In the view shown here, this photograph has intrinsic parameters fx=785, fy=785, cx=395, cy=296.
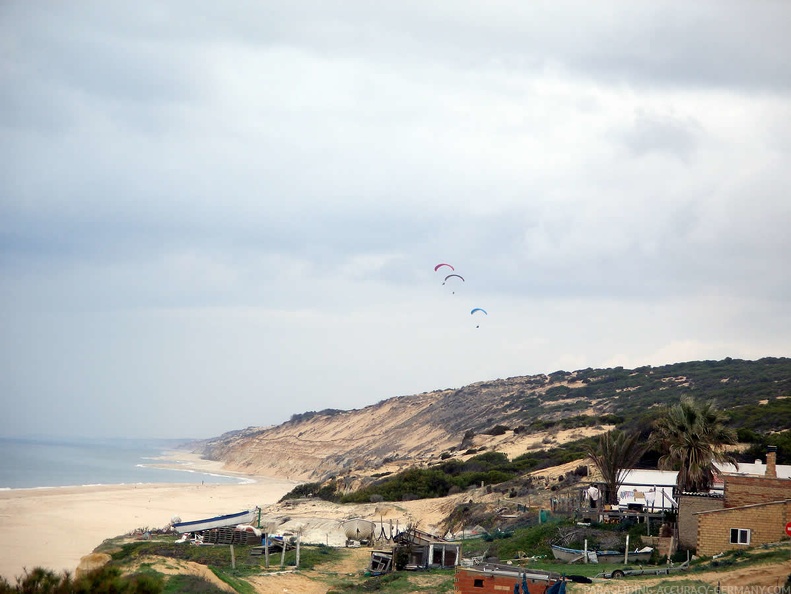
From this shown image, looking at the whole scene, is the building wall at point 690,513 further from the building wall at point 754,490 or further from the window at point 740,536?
the window at point 740,536

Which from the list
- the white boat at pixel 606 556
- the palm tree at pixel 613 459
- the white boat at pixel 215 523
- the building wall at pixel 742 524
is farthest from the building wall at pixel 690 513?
the white boat at pixel 215 523

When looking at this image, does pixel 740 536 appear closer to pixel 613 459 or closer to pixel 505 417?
pixel 613 459

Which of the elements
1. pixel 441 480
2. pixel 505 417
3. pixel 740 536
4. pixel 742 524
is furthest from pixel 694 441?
pixel 505 417

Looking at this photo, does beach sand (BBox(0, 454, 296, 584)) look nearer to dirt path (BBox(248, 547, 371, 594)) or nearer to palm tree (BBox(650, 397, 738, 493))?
dirt path (BBox(248, 547, 371, 594))

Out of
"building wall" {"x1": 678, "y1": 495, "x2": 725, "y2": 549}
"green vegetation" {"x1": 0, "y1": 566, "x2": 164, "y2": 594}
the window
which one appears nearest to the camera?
"green vegetation" {"x1": 0, "y1": 566, "x2": 164, "y2": 594}

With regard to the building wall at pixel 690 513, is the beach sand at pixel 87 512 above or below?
below

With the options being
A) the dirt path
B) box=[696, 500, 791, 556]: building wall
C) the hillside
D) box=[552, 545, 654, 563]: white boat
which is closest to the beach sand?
the dirt path
